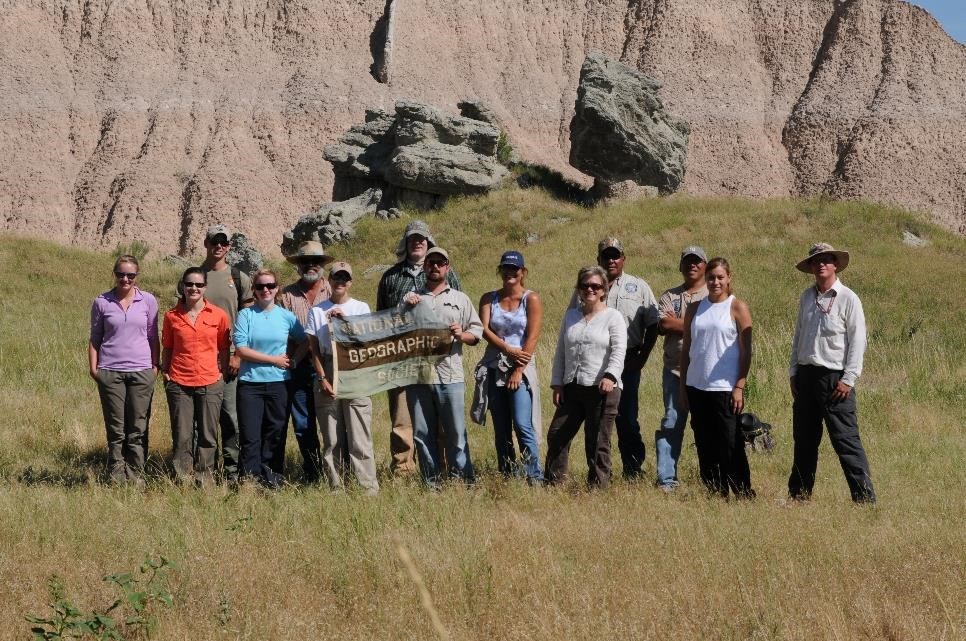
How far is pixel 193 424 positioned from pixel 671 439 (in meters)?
3.85

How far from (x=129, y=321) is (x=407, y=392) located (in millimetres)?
2367

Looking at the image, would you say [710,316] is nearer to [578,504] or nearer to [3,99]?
[578,504]

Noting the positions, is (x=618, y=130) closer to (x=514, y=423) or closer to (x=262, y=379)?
(x=514, y=423)

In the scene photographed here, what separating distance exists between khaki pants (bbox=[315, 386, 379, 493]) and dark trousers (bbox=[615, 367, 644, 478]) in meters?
1.99

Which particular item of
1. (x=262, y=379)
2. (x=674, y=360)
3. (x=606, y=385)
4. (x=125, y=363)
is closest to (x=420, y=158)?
(x=125, y=363)

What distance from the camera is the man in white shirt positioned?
7.14 metres

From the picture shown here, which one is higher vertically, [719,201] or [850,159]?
[850,159]

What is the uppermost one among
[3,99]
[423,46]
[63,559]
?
[423,46]

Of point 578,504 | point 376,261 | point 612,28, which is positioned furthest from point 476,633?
point 612,28

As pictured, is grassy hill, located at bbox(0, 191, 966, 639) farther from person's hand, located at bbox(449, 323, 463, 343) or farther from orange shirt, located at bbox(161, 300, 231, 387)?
person's hand, located at bbox(449, 323, 463, 343)

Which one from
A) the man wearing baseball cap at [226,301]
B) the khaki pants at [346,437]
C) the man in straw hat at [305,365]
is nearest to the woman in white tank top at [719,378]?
the khaki pants at [346,437]

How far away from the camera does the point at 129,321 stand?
7.61 meters

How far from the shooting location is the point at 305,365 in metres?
7.72

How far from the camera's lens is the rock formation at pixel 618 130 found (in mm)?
26188
